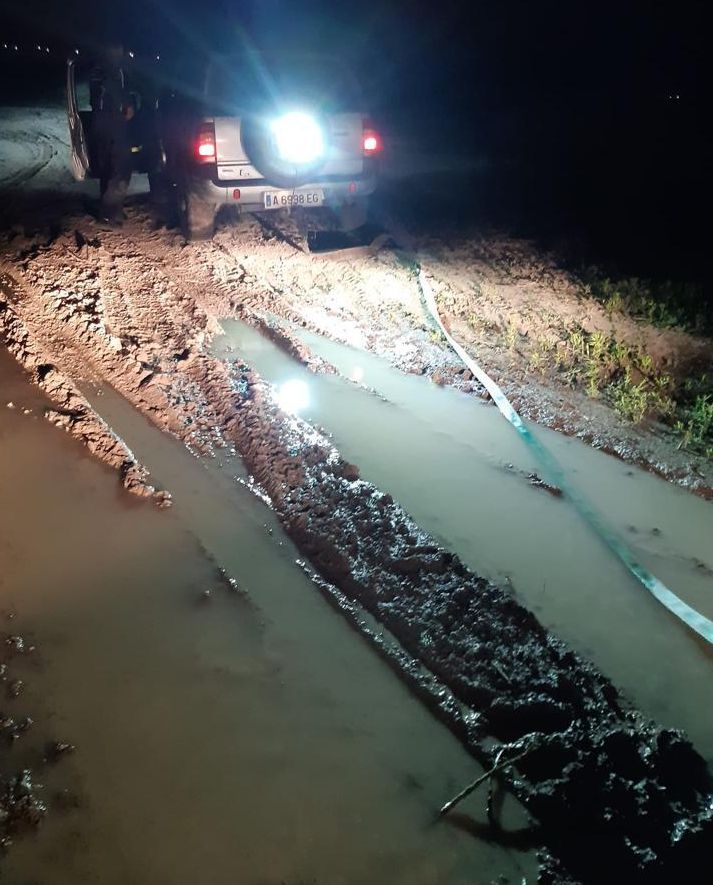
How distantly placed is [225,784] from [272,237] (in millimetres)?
6244

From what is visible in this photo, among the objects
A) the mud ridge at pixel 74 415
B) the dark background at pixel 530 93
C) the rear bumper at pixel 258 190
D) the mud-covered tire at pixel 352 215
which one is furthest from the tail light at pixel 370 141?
the mud ridge at pixel 74 415

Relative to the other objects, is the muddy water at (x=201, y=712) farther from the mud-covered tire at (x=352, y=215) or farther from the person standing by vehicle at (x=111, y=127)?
the person standing by vehicle at (x=111, y=127)

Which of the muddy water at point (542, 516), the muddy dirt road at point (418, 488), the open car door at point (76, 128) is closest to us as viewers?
the muddy dirt road at point (418, 488)

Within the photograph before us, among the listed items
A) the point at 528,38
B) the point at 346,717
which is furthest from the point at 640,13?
the point at 346,717

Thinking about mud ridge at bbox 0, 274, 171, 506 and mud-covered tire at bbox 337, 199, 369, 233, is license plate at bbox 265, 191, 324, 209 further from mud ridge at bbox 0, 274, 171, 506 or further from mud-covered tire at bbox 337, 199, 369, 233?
mud ridge at bbox 0, 274, 171, 506

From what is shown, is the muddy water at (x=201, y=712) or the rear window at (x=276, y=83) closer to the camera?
the muddy water at (x=201, y=712)

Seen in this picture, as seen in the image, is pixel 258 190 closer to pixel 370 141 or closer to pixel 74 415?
pixel 370 141

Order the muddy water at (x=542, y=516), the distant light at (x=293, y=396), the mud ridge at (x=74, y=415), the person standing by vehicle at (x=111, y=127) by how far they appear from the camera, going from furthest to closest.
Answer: the person standing by vehicle at (x=111, y=127)
the distant light at (x=293, y=396)
the mud ridge at (x=74, y=415)
the muddy water at (x=542, y=516)

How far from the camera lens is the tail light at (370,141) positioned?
6568 mm

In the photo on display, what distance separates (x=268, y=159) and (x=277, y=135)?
0.24m

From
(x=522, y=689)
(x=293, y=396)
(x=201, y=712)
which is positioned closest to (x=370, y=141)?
(x=293, y=396)

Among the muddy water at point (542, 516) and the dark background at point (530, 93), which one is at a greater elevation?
the dark background at point (530, 93)

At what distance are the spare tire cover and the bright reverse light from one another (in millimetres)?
52

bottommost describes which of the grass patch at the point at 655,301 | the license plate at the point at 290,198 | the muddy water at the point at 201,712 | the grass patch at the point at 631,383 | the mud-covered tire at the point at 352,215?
the muddy water at the point at 201,712
